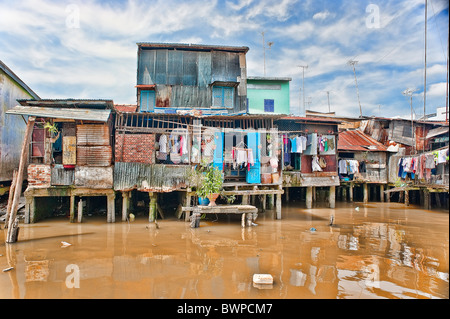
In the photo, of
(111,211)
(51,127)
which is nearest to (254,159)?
(111,211)

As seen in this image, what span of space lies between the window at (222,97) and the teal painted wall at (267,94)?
206 cm

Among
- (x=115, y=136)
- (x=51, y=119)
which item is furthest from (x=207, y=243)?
(x=51, y=119)

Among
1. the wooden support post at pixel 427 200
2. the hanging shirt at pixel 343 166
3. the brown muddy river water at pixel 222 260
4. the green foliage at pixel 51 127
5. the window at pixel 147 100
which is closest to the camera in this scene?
the brown muddy river water at pixel 222 260

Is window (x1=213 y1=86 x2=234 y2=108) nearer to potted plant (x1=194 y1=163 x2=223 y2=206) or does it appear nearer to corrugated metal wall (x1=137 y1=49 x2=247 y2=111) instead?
corrugated metal wall (x1=137 y1=49 x2=247 y2=111)

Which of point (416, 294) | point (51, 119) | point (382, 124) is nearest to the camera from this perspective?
point (416, 294)

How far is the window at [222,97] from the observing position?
59.5 feet

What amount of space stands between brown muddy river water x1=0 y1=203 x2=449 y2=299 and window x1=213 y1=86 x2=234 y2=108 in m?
8.22

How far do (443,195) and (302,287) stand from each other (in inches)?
792

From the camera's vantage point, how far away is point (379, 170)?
2245 centimetres

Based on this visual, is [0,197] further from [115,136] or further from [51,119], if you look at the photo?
[115,136]

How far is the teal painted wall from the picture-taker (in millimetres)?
19828

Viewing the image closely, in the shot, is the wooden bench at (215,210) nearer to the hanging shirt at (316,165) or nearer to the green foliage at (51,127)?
the hanging shirt at (316,165)

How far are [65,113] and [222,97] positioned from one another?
946cm

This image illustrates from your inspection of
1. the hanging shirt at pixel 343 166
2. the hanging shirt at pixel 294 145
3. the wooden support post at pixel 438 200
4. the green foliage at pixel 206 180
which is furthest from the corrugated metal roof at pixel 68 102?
the wooden support post at pixel 438 200
